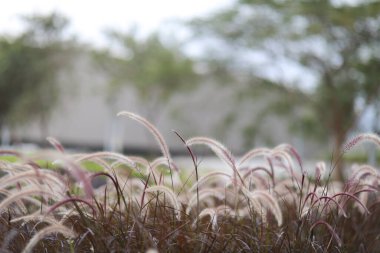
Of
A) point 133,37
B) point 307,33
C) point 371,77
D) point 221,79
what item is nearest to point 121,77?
point 133,37

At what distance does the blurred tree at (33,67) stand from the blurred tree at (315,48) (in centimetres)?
699

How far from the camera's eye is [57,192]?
2074 millimetres

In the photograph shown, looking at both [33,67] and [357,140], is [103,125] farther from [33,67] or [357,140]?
[357,140]

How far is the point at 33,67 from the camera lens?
2052 cm

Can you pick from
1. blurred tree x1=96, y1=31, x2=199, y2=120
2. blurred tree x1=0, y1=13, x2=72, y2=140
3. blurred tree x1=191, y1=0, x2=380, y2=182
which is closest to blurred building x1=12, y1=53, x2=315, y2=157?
blurred tree x1=96, y1=31, x2=199, y2=120

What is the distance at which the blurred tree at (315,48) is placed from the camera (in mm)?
13906

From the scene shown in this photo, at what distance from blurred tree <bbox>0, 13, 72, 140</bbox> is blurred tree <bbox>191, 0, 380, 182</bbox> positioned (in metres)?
6.99

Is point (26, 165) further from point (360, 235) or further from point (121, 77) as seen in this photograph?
point (121, 77)

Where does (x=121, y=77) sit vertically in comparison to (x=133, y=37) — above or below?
below

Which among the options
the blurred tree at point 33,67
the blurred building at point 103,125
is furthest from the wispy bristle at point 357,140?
the blurred building at point 103,125

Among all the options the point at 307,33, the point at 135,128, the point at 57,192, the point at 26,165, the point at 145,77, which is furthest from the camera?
the point at 135,128

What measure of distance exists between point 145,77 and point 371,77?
8.47 m

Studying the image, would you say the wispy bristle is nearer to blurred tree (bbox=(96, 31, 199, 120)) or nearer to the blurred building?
blurred tree (bbox=(96, 31, 199, 120))

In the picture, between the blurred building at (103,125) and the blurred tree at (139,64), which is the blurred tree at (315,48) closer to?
the blurred tree at (139,64)
